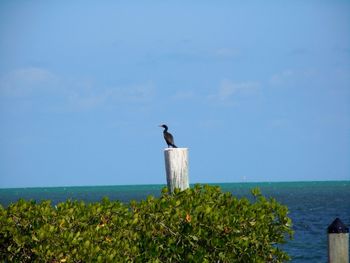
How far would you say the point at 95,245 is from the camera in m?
11.0

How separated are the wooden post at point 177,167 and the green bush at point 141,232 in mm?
630

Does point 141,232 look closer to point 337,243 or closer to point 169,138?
point 337,243

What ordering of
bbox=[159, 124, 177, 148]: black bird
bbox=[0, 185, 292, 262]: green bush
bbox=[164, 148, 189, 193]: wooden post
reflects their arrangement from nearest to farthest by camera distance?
bbox=[0, 185, 292, 262]: green bush < bbox=[164, 148, 189, 193]: wooden post < bbox=[159, 124, 177, 148]: black bird

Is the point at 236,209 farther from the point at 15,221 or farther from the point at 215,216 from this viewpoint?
the point at 15,221

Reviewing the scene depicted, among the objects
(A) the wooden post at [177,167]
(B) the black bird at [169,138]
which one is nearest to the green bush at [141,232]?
(A) the wooden post at [177,167]

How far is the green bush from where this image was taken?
10906 mm

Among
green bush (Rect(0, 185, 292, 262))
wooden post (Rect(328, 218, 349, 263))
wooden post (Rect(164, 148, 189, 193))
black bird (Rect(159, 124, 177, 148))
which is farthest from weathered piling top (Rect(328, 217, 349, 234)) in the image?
black bird (Rect(159, 124, 177, 148))

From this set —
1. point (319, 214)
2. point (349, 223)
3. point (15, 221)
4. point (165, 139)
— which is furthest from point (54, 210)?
point (319, 214)

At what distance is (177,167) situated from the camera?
41.5 ft

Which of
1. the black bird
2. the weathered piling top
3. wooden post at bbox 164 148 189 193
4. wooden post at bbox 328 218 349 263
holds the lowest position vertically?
wooden post at bbox 328 218 349 263

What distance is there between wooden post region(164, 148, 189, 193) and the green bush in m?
0.63

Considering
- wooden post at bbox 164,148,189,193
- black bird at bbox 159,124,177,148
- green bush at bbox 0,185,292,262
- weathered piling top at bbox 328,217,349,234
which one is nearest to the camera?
green bush at bbox 0,185,292,262

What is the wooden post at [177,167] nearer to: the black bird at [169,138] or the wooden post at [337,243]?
the wooden post at [337,243]

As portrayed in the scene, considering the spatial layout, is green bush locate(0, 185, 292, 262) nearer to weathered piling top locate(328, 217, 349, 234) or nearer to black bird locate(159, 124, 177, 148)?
weathered piling top locate(328, 217, 349, 234)
